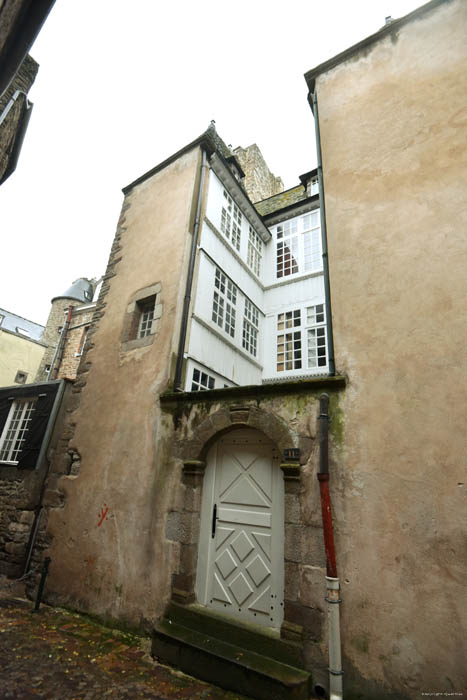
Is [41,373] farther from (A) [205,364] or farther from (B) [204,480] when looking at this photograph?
(B) [204,480]

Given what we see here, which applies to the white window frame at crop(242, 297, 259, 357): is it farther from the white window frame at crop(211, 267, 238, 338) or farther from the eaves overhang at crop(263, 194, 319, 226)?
the eaves overhang at crop(263, 194, 319, 226)

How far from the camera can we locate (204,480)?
489cm

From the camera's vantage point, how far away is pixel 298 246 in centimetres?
1080

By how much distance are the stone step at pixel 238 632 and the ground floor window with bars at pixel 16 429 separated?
5.37 meters

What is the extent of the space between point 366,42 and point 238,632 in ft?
31.3

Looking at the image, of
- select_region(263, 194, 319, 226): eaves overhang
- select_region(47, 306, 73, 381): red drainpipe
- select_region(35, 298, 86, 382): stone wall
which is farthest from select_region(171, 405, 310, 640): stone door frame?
select_region(35, 298, 86, 382): stone wall

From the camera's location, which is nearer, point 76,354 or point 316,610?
point 316,610

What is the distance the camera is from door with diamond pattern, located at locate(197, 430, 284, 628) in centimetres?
407

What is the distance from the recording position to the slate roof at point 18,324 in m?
24.1

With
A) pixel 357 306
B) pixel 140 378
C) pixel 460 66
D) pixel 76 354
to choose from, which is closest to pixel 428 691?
pixel 357 306

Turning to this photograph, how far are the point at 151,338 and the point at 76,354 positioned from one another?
14.6m

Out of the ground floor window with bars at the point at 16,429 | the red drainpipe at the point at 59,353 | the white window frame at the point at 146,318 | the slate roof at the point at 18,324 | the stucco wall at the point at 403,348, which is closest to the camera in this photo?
the stucco wall at the point at 403,348

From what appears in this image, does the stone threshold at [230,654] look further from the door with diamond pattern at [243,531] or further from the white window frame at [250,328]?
the white window frame at [250,328]

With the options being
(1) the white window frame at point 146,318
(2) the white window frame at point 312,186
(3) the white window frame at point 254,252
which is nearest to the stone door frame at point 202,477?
(1) the white window frame at point 146,318
